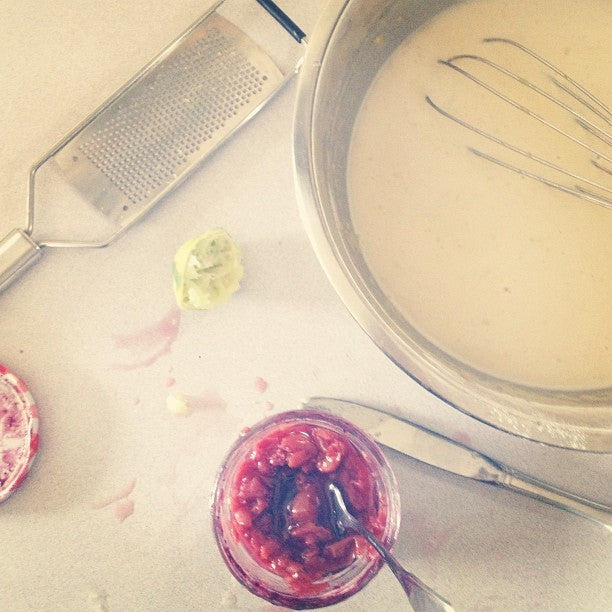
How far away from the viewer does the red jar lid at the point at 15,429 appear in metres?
0.64

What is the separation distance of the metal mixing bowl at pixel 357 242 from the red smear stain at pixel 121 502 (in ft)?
1.20

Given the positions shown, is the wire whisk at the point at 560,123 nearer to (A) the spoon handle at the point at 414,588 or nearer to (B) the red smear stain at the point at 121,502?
(A) the spoon handle at the point at 414,588

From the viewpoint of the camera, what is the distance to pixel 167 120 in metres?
0.67

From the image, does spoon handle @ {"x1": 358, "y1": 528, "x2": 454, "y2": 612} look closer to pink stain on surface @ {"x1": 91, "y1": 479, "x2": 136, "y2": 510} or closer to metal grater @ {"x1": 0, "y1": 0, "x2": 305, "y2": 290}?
pink stain on surface @ {"x1": 91, "y1": 479, "x2": 136, "y2": 510}

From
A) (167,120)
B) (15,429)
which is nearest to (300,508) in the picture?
(15,429)

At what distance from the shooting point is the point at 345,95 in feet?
2.03

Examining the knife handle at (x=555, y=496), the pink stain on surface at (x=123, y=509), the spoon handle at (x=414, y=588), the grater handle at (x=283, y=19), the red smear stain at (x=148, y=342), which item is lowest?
the knife handle at (x=555, y=496)

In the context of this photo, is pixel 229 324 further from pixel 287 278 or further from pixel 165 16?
pixel 165 16

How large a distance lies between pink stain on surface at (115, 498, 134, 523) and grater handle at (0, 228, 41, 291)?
11.5 inches

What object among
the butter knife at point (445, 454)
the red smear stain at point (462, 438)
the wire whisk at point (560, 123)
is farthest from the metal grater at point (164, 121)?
the red smear stain at point (462, 438)

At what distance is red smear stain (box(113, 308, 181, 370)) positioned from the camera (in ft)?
2.18

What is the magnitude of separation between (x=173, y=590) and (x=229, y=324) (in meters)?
0.32

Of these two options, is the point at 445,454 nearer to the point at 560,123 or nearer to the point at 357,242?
the point at 357,242

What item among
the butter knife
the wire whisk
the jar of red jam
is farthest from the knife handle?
the wire whisk
